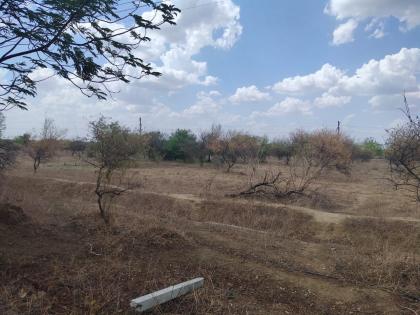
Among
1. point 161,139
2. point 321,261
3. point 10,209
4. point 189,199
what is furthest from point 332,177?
point 10,209

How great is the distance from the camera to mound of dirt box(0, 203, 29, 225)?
7.84 meters

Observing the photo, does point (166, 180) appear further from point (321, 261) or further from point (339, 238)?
point (321, 261)

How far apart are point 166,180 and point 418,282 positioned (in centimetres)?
1734

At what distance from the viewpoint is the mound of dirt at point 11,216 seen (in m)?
7.84

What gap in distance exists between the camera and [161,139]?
43094mm

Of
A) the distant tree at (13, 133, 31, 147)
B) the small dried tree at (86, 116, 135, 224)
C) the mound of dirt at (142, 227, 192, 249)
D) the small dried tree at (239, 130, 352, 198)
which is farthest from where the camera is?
the distant tree at (13, 133, 31, 147)

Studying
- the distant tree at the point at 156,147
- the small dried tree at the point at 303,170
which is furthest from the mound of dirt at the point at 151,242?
the distant tree at the point at 156,147

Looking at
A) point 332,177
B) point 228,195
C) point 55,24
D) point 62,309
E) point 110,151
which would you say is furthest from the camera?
point 332,177

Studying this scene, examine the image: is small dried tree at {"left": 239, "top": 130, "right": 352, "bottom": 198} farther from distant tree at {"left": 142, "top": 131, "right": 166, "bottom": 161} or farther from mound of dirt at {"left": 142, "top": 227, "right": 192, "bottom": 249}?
distant tree at {"left": 142, "top": 131, "right": 166, "bottom": 161}

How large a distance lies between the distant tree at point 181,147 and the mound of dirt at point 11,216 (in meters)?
32.5

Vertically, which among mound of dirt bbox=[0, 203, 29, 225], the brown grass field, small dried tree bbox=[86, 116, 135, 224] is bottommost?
the brown grass field

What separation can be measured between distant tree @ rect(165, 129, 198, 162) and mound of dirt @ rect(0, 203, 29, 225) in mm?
32469

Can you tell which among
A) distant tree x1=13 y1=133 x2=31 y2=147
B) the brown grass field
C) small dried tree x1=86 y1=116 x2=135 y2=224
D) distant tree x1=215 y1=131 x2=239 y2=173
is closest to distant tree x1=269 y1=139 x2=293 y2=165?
distant tree x1=215 y1=131 x2=239 y2=173

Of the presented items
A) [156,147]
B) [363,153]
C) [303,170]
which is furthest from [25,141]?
[363,153]
